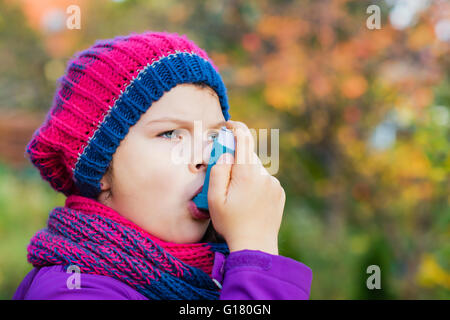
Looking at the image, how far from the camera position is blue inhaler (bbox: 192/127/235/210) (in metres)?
1.49

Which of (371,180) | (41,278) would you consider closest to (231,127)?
(41,278)

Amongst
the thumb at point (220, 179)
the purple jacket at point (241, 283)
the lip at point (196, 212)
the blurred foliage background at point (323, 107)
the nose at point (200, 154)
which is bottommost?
the purple jacket at point (241, 283)

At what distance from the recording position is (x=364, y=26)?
5.36 meters

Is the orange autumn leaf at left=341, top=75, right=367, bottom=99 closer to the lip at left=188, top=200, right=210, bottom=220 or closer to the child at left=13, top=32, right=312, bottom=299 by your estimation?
the child at left=13, top=32, right=312, bottom=299

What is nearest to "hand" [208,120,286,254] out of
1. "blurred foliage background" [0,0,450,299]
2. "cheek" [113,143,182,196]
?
"cheek" [113,143,182,196]

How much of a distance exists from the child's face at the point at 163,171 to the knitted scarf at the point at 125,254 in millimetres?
48

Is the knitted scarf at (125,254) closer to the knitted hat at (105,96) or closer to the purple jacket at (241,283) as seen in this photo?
the purple jacket at (241,283)

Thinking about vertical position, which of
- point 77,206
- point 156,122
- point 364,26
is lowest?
point 77,206

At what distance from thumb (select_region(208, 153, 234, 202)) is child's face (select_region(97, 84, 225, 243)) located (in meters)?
0.07

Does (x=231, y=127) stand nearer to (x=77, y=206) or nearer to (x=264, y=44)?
(x=77, y=206)

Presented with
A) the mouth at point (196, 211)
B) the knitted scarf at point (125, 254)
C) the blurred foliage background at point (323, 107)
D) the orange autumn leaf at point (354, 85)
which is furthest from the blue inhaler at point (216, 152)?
the orange autumn leaf at point (354, 85)

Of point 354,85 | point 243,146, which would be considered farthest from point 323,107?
point 243,146

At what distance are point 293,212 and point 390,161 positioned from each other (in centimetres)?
175

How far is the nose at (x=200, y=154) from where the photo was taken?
1.51 metres
